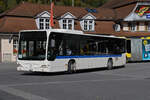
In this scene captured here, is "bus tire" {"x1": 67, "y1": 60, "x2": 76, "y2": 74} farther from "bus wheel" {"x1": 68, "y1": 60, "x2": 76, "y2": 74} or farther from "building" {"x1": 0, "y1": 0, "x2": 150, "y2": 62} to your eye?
"building" {"x1": 0, "y1": 0, "x2": 150, "y2": 62}

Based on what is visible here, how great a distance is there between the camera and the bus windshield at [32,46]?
18.2m

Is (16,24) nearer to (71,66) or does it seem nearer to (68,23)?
(68,23)

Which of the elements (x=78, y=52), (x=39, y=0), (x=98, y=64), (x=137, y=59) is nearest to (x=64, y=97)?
(x=78, y=52)

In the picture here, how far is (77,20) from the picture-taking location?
4288cm

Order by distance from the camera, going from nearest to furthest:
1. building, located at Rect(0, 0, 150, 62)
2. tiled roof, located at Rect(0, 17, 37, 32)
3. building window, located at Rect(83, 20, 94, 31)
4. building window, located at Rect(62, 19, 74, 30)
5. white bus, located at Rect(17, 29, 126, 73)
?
1. white bus, located at Rect(17, 29, 126, 73)
2. tiled roof, located at Rect(0, 17, 37, 32)
3. building, located at Rect(0, 0, 150, 62)
4. building window, located at Rect(62, 19, 74, 30)
5. building window, located at Rect(83, 20, 94, 31)

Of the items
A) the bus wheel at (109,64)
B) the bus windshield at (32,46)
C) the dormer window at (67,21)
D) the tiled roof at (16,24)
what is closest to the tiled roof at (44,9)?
the tiled roof at (16,24)

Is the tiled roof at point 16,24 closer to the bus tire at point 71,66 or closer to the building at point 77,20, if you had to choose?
the building at point 77,20

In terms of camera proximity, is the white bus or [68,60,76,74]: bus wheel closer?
the white bus

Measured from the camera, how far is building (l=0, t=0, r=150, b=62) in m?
37.2

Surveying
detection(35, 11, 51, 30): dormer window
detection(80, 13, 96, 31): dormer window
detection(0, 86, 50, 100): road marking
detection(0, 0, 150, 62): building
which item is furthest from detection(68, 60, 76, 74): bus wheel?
detection(80, 13, 96, 31): dormer window

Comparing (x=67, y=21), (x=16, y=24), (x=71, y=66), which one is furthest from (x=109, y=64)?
(x=67, y=21)

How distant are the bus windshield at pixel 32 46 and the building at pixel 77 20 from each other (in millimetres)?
17620

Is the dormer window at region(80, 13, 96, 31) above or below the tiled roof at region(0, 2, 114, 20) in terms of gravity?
below

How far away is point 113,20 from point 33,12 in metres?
12.0
